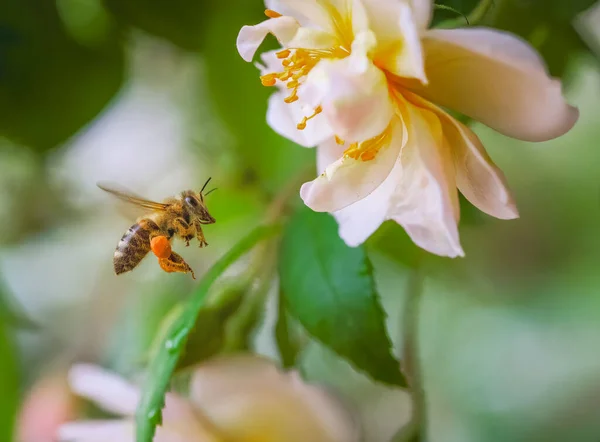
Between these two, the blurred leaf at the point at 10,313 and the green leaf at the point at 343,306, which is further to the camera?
the blurred leaf at the point at 10,313

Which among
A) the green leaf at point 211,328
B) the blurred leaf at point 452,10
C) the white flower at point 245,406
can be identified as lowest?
the white flower at point 245,406

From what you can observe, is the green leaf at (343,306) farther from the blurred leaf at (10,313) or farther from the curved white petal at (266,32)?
the blurred leaf at (10,313)

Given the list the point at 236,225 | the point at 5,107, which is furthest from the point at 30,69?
the point at 236,225

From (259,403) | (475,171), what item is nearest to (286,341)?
(259,403)

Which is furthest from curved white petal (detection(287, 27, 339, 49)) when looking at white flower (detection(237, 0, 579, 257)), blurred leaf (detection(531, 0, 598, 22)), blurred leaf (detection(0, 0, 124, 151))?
blurred leaf (detection(0, 0, 124, 151))

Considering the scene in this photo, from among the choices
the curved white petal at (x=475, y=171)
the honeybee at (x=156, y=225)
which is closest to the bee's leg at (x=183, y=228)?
the honeybee at (x=156, y=225)

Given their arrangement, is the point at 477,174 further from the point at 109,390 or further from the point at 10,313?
the point at 10,313
